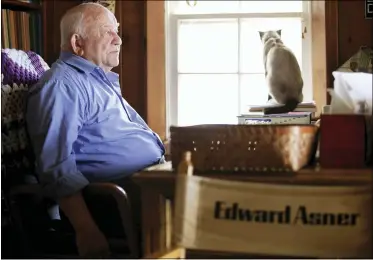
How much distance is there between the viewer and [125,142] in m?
1.95

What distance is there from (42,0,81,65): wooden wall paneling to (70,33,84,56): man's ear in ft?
3.00

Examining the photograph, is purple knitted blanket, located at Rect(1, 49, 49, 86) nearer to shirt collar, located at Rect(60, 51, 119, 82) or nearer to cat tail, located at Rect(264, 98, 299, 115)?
shirt collar, located at Rect(60, 51, 119, 82)

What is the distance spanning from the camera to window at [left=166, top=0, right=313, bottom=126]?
122 inches

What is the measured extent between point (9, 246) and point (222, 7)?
1.77 m

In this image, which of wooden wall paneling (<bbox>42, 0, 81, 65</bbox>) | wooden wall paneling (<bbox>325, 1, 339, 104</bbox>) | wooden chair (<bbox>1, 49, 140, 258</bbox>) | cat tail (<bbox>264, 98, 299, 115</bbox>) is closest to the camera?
cat tail (<bbox>264, 98, 299, 115</bbox>)

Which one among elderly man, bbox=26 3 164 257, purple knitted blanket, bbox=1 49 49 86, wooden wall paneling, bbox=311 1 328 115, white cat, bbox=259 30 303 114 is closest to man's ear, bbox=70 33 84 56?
elderly man, bbox=26 3 164 257

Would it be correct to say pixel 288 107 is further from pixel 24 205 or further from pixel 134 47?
pixel 134 47

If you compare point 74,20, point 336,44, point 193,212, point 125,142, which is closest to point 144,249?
point 193,212

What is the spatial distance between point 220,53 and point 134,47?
1.51ft

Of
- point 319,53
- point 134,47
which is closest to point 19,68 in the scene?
point 134,47

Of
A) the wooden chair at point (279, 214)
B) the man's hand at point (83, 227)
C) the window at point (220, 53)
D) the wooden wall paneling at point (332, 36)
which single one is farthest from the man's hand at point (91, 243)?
the wooden wall paneling at point (332, 36)

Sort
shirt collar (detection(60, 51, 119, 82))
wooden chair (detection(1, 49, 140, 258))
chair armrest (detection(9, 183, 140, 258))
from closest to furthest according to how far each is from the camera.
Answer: chair armrest (detection(9, 183, 140, 258))
wooden chair (detection(1, 49, 140, 258))
shirt collar (detection(60, 51, 119, 82))

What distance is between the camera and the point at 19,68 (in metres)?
1.98

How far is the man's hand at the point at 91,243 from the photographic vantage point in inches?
67.8
